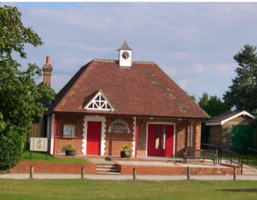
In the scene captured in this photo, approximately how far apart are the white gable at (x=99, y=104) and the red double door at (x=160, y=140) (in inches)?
137

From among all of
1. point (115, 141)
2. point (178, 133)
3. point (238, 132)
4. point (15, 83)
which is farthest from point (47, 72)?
point (15, 83)

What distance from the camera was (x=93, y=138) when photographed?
32.6 m

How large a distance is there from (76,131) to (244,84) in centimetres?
2087

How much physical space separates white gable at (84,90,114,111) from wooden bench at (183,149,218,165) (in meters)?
5.66

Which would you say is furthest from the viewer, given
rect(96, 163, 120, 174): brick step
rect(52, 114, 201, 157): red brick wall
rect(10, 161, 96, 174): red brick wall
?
rect(52, 114, 201, 157): red brick wall

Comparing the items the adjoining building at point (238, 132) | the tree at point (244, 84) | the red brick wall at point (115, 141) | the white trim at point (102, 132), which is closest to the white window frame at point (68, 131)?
the white trim at point (102, 132)

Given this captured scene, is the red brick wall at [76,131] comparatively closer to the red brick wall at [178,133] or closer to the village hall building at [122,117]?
the village hall building at [122,117]

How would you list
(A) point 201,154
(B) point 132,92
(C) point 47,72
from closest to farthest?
(A) point 201,154
(B) point 132,92
(C) point 47,72

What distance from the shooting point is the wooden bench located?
3030 cm

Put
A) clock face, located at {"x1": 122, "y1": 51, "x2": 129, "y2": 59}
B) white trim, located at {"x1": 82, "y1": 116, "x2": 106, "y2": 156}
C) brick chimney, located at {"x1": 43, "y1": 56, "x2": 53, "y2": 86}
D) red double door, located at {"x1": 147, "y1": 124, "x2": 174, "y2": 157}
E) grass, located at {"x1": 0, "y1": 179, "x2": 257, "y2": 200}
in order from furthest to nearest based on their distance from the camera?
1. brick chimney, located at {"x1": 43, "y1": 56, "x2": 53, "y2": 86}
2. clock face, located at {"x1": 122, "y1": 51, "x2": 129, "y2": 59}
3. red double door, located at {"x1": 147, "y1": 124, "x2": 174, "y2": 157}
4. white trim, located at {"x1": 82, "y1": 116, "x2": 106, "y2": 156}
5. grass, located at {"x1": 0, "y1": 179, "x2": 257, "y2": 200}

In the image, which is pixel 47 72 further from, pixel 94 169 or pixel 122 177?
pixel 122 177

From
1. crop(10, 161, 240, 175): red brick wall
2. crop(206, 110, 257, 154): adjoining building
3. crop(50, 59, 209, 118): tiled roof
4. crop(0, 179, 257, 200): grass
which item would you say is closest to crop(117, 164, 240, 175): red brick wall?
crop(10, 161, 240, 175): red brick wall

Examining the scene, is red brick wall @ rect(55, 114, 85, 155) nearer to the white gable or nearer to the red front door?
the red front door

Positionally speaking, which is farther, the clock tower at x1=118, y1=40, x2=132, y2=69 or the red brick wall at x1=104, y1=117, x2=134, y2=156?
the clock tower at x1=118, y1=40, x2=132, y2=69
